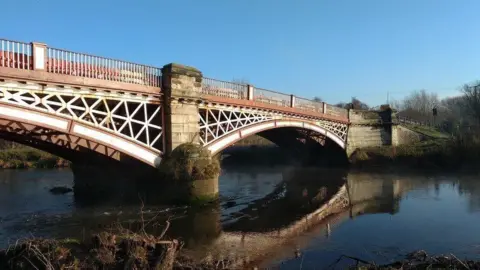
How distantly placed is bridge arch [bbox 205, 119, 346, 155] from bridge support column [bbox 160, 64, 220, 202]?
5.61 feet

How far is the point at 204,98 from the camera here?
16344mm

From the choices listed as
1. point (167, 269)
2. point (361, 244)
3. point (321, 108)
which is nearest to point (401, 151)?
point (321, 108)

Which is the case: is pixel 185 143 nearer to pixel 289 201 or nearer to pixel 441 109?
pixel 289 201

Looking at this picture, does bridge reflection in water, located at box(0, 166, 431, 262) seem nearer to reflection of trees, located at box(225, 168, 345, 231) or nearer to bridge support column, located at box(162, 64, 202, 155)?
reflection of trees, located at box(225, 168, 345, 231)

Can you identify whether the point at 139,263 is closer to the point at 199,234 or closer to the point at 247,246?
the point at 247,246

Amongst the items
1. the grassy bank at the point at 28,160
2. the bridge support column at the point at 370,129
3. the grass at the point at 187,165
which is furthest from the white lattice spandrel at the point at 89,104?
the grassy bank at the point at 28,160

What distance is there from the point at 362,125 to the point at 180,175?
74.3ft

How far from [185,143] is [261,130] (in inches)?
268

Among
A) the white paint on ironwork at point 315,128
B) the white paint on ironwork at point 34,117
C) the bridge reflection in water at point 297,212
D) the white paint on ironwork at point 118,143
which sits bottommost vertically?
the bridge reflection in water at point 297,212

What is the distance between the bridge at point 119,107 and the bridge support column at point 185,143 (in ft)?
0.13

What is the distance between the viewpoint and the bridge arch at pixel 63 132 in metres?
10.5

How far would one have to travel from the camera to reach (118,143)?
13.0 meters

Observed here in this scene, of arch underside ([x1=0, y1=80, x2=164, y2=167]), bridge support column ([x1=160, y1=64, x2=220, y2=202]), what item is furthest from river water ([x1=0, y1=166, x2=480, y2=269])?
arch underside ([x1=0, y1=80, x2=164, y2=167])

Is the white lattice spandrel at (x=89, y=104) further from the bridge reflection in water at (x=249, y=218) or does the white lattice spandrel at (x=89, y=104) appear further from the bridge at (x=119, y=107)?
the bridge reflection in water at (x=249, y=218)
